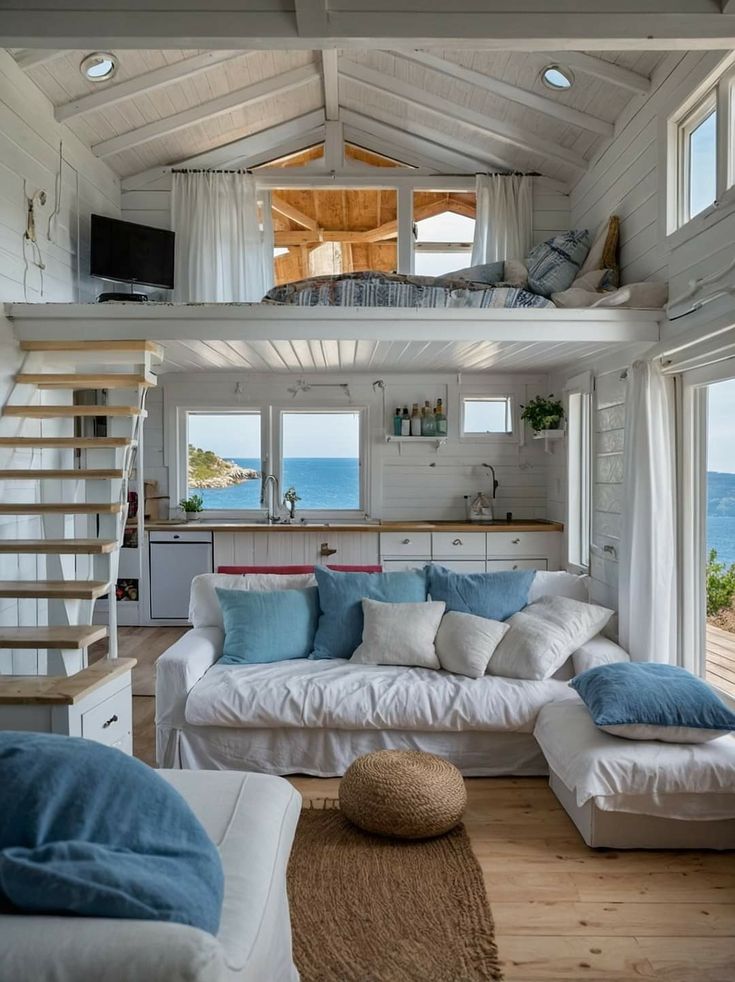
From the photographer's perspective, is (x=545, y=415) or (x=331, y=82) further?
(x=545, y=415)

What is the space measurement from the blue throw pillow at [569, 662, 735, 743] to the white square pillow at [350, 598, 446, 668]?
981 millimetres

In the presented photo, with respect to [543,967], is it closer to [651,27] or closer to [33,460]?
[651,27]

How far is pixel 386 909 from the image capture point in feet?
8.07

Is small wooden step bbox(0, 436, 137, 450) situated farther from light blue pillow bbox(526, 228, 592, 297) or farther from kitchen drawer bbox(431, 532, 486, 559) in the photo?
kitchen drawer bbox(431, 532, 486, 559)

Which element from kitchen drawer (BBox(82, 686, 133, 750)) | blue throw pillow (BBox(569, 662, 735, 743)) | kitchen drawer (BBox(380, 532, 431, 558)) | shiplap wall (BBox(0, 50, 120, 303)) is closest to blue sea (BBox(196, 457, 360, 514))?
kitchen drawer (BBox(380, 532, 431, 558))

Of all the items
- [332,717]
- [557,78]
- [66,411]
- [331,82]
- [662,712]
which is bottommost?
[332,717]

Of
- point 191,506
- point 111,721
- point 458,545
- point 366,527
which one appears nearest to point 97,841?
point 111,721

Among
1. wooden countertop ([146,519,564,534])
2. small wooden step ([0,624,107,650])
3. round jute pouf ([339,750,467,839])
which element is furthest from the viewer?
wooden countertop ([146,519,564,534])

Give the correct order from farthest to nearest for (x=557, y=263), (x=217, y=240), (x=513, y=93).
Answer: (x=217, y=240), (x=513, y=93), (x=557, y=263)

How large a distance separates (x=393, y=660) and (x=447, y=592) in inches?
19.6

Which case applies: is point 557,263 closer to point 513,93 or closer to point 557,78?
point 557,78

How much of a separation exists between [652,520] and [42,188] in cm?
405

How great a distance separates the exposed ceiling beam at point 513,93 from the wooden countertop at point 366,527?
9.15ft

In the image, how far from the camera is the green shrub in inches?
143
